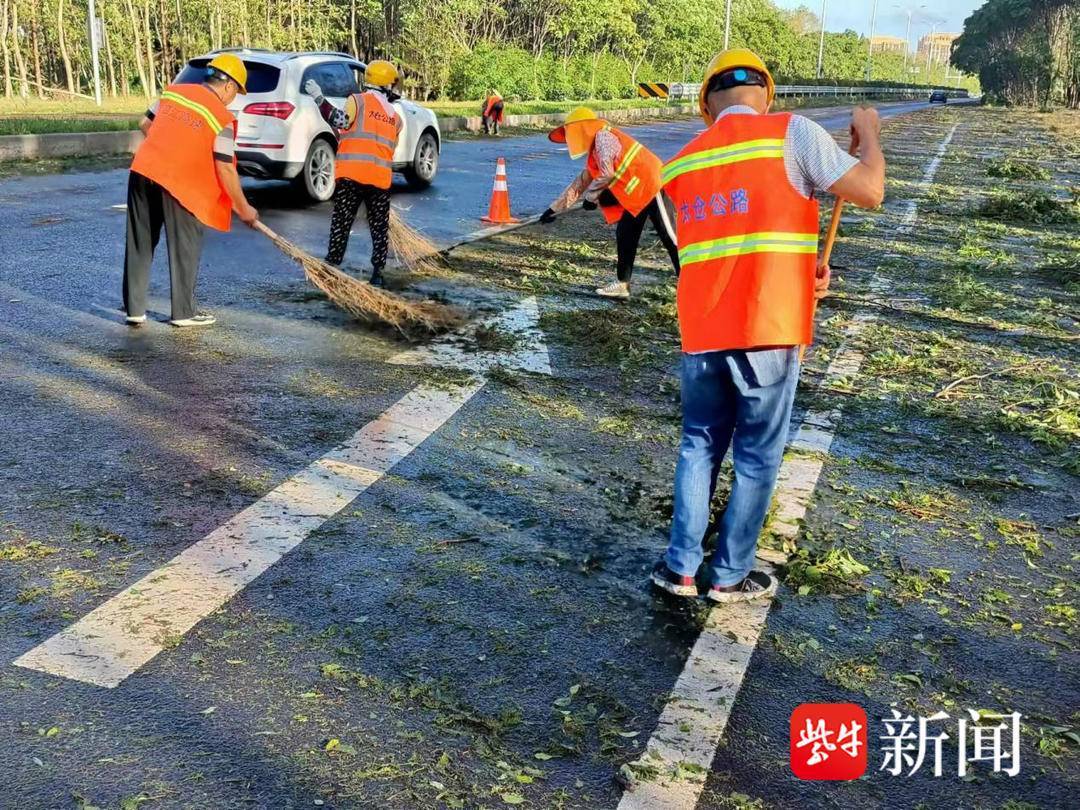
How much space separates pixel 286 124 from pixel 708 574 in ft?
32.7

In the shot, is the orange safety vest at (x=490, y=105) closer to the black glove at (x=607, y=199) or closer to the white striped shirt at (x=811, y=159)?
the black glove at (x=607, y=199)

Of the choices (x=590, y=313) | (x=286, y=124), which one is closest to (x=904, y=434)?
(x=590, y=313)

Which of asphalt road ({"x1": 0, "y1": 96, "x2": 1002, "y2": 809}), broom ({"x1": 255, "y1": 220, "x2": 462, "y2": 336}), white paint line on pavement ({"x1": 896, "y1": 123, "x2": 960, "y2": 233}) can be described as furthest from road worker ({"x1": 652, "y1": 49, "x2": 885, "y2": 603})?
white paint line on pavement ({"x1": 896, "y1": 123, "x2": 960, "y2": 233})

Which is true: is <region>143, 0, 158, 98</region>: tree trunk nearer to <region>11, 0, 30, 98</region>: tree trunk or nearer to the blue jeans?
<region>11, 0, 30, 98</region>: tree trunk

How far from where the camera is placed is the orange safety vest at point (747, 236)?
3.33 meters

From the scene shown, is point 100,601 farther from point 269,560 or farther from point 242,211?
point 242,211

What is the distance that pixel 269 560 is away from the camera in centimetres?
376

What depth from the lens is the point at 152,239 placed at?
6.80 m

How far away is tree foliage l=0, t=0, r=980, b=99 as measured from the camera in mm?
30047

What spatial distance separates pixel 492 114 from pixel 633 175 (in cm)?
1966

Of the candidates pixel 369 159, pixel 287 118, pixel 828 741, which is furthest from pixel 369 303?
pixel 287 118

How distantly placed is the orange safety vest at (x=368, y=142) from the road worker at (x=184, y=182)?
1.58m

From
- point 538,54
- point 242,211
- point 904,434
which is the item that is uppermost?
point 538,54

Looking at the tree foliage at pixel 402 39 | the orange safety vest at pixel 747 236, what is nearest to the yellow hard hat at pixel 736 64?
the orange safety vest at pixel 747 236
